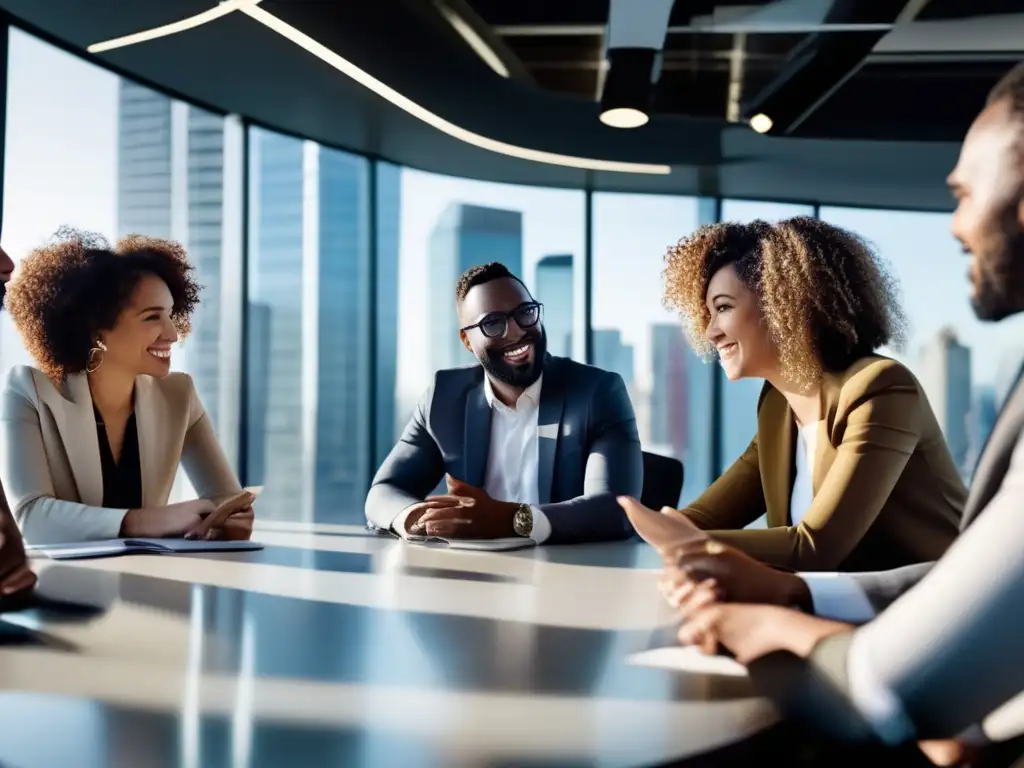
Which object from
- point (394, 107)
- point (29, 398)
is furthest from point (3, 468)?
point (394, 107)

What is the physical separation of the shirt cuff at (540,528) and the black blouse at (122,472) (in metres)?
1.33

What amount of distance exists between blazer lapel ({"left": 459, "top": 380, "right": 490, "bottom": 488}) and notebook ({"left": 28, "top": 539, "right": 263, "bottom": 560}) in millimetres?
1022

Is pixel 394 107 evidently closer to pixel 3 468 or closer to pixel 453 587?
pixel 3 468

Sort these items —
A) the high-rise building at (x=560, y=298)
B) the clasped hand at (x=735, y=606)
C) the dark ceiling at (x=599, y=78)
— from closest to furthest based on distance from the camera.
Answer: the clasped hand at (x=735, y=606) → the dark ceiling at (x=599, y=78) → the high-rise building at (x=560, y=298)

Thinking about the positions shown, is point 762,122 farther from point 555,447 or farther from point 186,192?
point 186,192

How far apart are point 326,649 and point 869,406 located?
4.17 ft

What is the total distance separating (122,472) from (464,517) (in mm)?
1170

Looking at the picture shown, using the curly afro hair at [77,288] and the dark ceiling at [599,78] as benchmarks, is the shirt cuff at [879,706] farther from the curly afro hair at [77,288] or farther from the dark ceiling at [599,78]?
the dark ceiling at [599,78]

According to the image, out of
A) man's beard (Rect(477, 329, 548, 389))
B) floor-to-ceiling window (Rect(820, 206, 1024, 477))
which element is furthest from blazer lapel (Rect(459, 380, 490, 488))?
floor-to-ceiling window (Rect(820, 206, 1024, 477))

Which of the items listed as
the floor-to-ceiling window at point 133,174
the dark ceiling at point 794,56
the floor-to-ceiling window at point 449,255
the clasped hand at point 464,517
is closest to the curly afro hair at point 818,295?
the clasped hand at point 464,517

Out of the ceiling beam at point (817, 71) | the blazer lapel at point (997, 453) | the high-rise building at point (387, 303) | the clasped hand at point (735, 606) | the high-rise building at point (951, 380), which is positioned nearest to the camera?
the blazer lapel at point (997, 453)

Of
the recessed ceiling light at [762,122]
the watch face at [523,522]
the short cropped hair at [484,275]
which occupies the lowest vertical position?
the watch face at [523,522]

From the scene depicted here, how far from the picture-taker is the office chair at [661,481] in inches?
137

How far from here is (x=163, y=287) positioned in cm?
303
